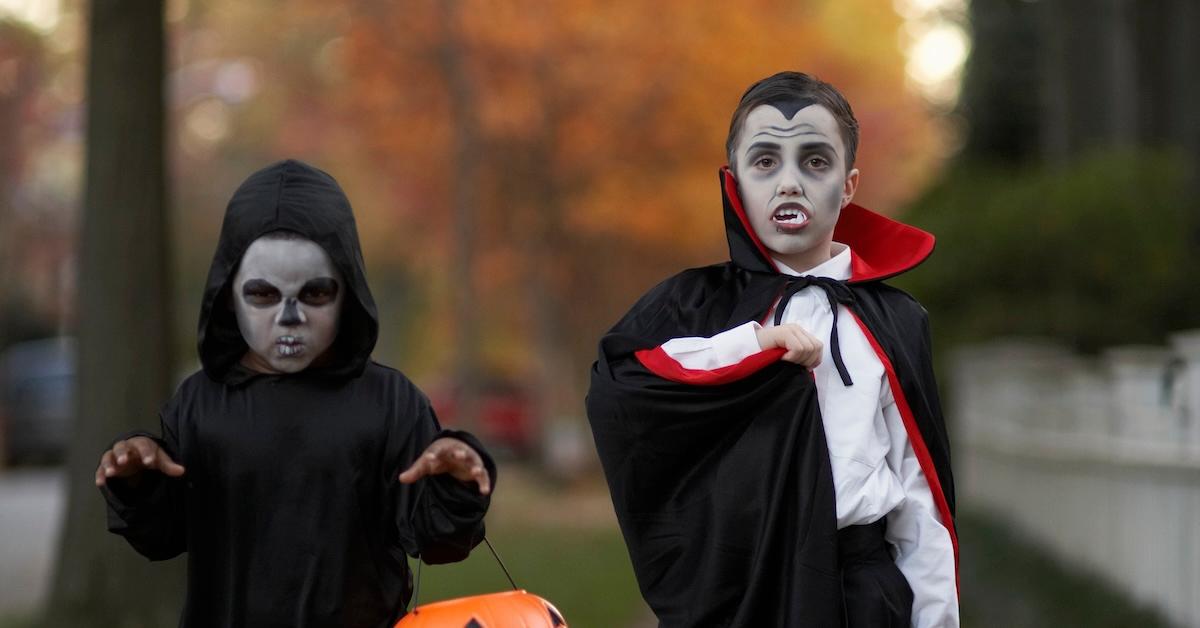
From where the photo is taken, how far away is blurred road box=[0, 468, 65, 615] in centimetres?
1309

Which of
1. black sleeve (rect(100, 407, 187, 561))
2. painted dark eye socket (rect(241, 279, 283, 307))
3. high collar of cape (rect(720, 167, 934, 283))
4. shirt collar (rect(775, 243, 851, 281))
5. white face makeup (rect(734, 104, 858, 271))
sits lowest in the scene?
black sleeve (rect(100, 407, 187, 561))

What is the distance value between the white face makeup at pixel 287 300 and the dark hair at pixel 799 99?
44.4 inches

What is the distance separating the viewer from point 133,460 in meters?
4.48

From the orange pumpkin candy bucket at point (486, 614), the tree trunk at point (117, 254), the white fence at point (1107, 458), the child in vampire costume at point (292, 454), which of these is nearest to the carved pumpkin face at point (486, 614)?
the orange pumpkin candy bucket at point (486, 614)

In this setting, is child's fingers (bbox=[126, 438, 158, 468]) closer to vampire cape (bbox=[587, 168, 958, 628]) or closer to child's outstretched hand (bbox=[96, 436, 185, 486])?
child's outstretched hand (bbox=[96, 436, 185, 486])

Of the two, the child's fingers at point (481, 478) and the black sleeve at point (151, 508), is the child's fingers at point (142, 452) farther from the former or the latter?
the child's fingers at point (481, 478)

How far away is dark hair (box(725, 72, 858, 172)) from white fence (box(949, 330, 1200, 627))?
13.4 feet

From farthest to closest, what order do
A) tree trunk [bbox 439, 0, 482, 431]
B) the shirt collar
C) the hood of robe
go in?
tree trunk [bbox 439, 0, 482, 431]
the shirt collar
the hood of robe

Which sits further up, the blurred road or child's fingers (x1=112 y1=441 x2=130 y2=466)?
child's fingers (x1=112 y1=441 x2=130 y2=466)

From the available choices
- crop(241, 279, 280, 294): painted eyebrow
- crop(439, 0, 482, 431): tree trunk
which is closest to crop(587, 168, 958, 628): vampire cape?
crop(241, 279, 280, 294): painted eyebrow

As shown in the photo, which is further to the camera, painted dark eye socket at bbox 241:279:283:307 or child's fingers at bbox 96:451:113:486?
painted dark eye socket at bbox 241:279:283:307

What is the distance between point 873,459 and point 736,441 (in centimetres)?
36

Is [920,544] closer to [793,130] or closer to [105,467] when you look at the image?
[793,130]

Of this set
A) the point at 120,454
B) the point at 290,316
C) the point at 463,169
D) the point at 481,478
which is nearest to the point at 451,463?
the point at 481,478
